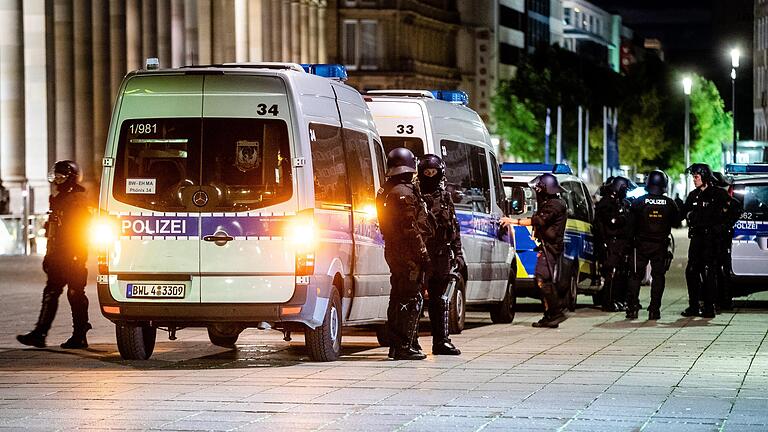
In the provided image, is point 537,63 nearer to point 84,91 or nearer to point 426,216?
point 84,91

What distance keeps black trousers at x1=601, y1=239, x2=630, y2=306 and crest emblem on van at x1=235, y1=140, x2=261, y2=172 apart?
9.63 meters

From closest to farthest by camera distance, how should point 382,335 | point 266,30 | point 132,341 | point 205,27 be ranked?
1. point 132,341
2. point 382,335
3. point 205,27
4. point 266,30

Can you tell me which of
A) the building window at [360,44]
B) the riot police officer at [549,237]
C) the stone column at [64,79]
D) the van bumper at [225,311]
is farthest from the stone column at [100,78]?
the building window at [360,44]

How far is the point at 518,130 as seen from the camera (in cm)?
12406

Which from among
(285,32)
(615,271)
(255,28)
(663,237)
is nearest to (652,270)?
(663,237)

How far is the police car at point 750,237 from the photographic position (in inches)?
992

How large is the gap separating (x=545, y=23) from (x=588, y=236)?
133381 mm

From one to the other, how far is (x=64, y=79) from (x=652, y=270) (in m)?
31.4

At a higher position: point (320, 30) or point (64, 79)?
point (320, 30)

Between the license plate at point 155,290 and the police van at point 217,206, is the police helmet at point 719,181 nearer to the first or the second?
the police van at point 217,206

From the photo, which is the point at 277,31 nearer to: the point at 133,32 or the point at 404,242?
the point at 133,32

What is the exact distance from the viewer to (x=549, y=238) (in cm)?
2142

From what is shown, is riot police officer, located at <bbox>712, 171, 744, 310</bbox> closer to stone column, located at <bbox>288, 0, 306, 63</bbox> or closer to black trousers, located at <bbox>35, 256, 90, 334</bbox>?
black trousers, located at <bbox>35, 256, 90, 334</bbox>

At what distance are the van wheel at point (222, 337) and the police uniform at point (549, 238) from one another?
4.26 meters
